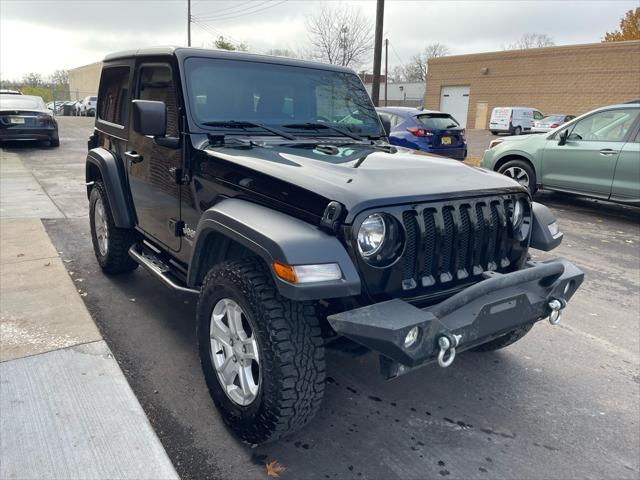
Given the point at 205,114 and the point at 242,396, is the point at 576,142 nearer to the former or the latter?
the point at 205,114

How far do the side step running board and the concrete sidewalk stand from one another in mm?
576

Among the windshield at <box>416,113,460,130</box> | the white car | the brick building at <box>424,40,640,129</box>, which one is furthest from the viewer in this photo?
the white car

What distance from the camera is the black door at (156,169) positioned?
11.5 feet

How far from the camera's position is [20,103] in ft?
47.2

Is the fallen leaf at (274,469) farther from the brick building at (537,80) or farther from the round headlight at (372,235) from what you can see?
the brick building at (537,80)

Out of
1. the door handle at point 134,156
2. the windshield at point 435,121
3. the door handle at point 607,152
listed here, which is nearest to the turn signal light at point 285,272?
the door handle at point 134,156

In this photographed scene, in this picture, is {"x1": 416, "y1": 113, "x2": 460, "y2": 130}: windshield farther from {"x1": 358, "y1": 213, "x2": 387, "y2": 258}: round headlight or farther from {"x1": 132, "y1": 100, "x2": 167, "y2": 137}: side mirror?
{"x1": 358, "y1": 213, "x2": 387, "y2": 258}: round headlight

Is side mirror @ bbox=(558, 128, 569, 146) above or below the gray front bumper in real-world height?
above

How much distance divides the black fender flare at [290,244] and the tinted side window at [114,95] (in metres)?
2.31

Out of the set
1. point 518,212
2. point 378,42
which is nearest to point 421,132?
point 378,42

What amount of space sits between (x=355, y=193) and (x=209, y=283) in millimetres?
943

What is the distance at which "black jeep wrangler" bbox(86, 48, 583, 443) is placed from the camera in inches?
91.0

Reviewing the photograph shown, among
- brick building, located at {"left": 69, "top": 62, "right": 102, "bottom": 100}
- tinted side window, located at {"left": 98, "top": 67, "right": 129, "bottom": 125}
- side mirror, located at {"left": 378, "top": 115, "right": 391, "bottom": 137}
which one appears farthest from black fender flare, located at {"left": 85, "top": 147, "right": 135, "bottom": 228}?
brick building, located at {"left": 69, "top": 62, "right": 102, "bottom": 100}

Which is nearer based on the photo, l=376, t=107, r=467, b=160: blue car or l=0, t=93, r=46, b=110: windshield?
l=376, t=107, r=467, b=160: blue car
